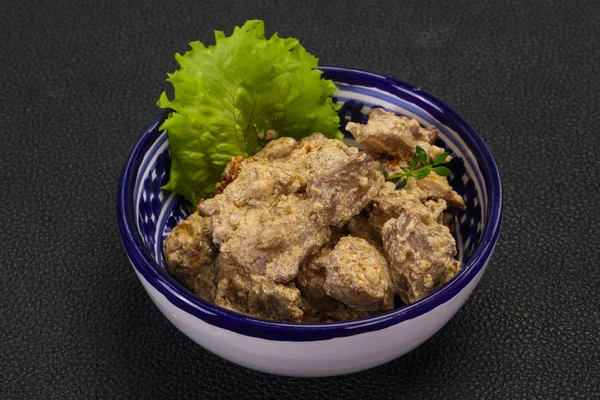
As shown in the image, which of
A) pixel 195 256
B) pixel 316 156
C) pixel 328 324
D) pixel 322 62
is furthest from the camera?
pixel 322 62

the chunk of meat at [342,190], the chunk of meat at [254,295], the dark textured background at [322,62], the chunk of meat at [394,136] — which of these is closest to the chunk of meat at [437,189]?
the chunk of meat at [394,136]

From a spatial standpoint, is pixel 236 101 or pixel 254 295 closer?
pixel 254 295

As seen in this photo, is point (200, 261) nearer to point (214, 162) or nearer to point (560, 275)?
point (214, 162)

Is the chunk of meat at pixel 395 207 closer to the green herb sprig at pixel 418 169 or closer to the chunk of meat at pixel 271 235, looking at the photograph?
the green herb sprig at pixel 418 169

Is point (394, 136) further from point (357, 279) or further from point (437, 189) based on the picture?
point (357, 279)

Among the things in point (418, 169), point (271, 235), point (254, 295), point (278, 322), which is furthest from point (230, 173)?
point (278, 322)

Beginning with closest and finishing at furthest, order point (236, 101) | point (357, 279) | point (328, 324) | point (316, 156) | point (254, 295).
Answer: point (328, 324), point (357, 279), point (254, 295), point (316, 156), point (236, 101)
